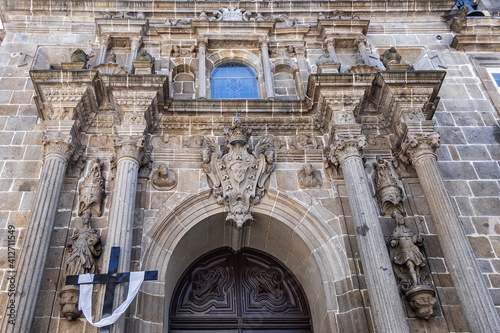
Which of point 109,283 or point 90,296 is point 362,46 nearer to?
point 109,283

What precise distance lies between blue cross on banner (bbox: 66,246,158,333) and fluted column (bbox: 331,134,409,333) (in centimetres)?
317

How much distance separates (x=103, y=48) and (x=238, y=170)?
4.62 meters

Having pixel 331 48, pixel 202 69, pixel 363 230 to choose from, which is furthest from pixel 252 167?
pixel 331 48

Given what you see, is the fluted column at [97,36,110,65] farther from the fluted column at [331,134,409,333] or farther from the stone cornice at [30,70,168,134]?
the fluted column at [331,134,409,333]

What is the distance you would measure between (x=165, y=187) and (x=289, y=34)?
5.19 metres

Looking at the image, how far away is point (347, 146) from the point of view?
8719mm

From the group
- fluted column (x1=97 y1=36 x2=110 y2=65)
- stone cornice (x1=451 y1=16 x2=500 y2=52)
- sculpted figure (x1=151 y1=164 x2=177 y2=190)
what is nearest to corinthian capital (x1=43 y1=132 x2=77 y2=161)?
sculpted figure (x1=151 y1=164 x2=177 y2=190)

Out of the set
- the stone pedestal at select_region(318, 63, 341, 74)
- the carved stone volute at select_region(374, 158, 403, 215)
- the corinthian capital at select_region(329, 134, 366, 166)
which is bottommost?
the carved stone volute at select_region(374, 158, 403, 215)

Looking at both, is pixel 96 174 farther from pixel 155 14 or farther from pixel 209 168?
pixel 155 14

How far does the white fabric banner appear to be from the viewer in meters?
6.42

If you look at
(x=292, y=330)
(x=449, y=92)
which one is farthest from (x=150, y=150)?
(x=449, y=92)

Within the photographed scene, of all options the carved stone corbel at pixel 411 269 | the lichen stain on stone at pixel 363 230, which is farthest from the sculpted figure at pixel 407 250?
the lichen stain on stone at pixel 363 230

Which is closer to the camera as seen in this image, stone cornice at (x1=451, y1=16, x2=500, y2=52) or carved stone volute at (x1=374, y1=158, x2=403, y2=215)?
carved stone volute at (x1=374, y1=158, x2=403, y2=215)

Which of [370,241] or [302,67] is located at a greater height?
[302,67]
